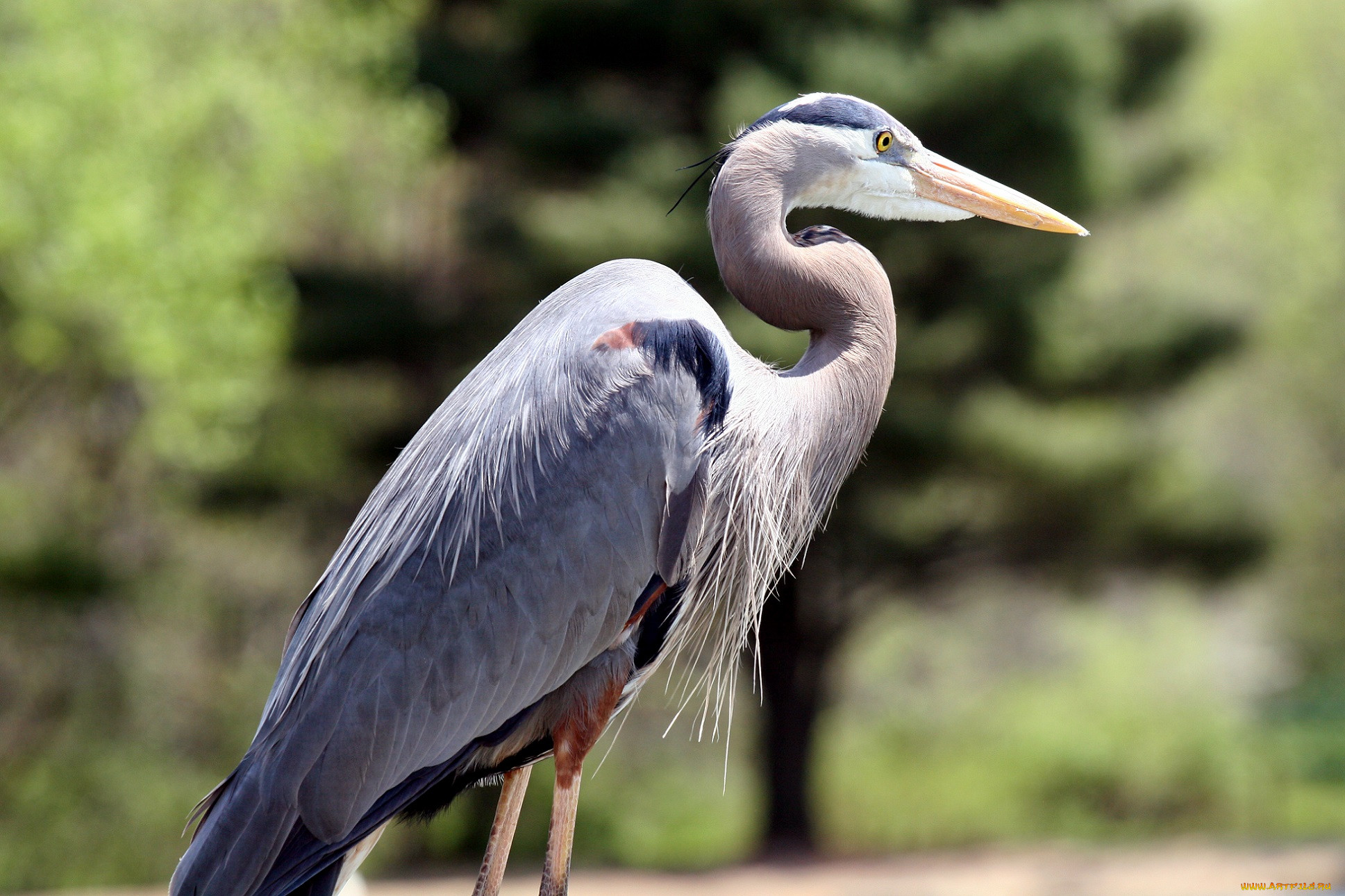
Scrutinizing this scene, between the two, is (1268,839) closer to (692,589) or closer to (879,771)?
(879,771)

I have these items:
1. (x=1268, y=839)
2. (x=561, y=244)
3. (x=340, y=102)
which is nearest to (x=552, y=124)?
(x=561, y=244)

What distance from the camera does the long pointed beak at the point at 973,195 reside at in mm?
3332

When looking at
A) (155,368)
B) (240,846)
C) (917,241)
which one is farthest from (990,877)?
(240,846)

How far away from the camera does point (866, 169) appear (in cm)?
327

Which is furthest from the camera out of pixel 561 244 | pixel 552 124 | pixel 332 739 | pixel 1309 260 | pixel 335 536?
pixel 1309 260

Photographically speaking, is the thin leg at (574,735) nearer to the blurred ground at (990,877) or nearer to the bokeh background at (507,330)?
the bokeh background at (507,330)

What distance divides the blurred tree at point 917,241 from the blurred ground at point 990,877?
127cm

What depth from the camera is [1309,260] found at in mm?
20078

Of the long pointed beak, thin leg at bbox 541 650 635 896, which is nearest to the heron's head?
the long pointed beak

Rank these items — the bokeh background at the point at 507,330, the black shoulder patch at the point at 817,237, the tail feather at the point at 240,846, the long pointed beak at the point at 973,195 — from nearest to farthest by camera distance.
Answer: the tail feather at the point at 240,846 → the black shoulder patch at the point at 817,237 → the long pointed beak at the point at 973,195 → the bokeh background at the point at 507,330

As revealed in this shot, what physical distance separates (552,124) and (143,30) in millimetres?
4531

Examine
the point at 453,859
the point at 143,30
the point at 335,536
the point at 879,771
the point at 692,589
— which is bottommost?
the point at 692,589

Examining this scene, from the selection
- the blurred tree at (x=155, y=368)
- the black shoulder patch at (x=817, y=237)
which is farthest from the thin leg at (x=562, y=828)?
the blurred tree at (x=155, y=368)

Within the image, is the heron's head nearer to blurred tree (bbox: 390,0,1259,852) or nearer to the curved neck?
the curved neck
